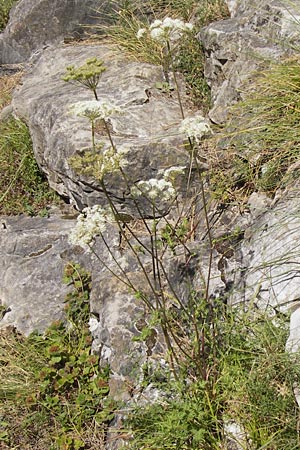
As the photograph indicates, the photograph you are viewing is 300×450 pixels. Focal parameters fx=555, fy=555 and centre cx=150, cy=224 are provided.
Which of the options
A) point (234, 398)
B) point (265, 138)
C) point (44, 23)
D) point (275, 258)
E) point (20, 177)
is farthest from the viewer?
point (44, 23)

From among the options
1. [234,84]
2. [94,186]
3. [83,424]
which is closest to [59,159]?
[94,186]

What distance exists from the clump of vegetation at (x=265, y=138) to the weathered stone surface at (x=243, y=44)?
0.26 m

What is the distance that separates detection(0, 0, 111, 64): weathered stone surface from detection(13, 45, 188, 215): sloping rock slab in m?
1.19

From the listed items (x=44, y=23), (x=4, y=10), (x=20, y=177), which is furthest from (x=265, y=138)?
(x=4, y=10)

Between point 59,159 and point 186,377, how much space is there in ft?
8.22

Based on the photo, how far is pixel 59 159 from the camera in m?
4.70

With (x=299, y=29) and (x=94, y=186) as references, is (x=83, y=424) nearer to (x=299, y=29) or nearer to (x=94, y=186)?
(x=94, y=186)

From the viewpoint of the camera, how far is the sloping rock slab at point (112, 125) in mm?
4297

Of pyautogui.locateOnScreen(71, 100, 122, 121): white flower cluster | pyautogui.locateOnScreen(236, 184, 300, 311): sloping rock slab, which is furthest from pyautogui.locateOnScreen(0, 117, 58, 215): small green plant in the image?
pyautogui.locateOnScreen(71, 100, 122, 121): white flower cluster

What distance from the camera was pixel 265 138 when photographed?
3.46 meters

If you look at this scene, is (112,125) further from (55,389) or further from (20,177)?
(55,389)

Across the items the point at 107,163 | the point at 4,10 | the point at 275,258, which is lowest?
the point at 4,10

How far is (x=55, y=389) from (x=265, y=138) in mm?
2047

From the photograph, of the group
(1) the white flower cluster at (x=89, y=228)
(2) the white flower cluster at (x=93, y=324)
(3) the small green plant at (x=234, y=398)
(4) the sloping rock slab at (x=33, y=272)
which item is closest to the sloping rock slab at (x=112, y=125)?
(4) the sloping rock slab at (x=33, y=272)
